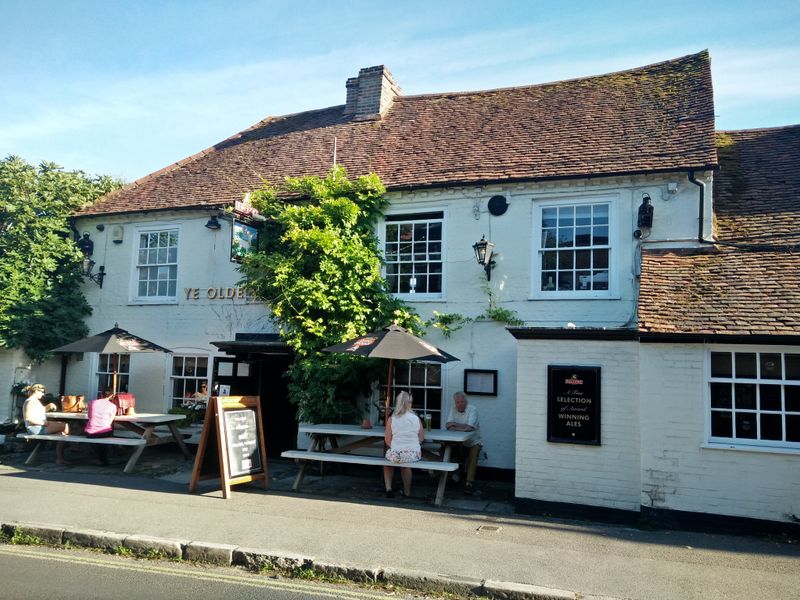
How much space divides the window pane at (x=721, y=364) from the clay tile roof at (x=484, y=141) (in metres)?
3.68

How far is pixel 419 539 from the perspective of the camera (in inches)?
278

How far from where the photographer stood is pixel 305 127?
54.5ft

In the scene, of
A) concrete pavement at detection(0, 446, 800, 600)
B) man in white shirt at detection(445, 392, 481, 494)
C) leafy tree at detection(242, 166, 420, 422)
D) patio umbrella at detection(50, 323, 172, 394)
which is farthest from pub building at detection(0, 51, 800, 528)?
concrete pavement at detection(0, 446, 800, 600)

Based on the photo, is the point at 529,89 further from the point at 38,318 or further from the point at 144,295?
the point at 38,318

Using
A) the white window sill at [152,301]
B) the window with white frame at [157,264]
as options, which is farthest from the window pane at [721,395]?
the window with white frame at [157,264]

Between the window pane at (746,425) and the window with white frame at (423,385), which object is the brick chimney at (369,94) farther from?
the window pane at (746,425)

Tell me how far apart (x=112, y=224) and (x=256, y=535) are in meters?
Answer: 10.4

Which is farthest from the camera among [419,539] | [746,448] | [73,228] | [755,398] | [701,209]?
[73,228]

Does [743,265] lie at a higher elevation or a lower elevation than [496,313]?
higher

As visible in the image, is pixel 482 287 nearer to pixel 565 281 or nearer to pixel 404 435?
pixel 565 281

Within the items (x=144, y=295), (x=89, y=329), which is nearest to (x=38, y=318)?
(x=89, y=329)

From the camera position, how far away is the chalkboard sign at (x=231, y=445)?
361 inches

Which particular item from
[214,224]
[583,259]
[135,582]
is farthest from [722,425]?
[214,224]

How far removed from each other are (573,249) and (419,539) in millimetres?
6146
